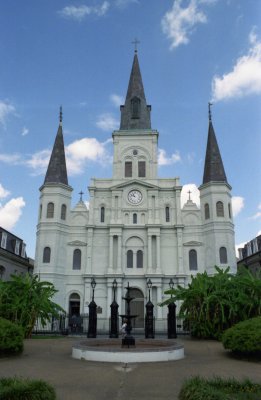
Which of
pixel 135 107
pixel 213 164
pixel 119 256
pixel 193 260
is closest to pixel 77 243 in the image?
pixel 119 256

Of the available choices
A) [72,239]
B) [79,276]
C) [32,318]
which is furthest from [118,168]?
[32,318]

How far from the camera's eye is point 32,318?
2195cm

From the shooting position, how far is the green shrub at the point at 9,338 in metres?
13.9

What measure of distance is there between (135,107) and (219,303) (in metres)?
32.2

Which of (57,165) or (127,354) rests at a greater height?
(57,165)

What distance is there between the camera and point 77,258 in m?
40.1

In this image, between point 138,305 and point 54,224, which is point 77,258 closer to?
point 54,224

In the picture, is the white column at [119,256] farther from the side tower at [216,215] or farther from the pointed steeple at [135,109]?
the pointed steeple at [135,109]

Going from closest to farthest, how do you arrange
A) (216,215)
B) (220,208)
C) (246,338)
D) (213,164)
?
(246,338) → (216,215) → (220,208) → (213,164)

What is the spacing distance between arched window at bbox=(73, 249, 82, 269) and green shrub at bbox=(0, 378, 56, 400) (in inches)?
1284

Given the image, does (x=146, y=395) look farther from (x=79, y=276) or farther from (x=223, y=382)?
(x=79, y=276)

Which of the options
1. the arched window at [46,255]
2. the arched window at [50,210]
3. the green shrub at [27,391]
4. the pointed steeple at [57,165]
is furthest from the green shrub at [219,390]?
the pointed steeple at [57,165]

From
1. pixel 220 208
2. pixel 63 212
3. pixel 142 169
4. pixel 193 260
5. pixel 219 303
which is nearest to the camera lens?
pixel 219 303

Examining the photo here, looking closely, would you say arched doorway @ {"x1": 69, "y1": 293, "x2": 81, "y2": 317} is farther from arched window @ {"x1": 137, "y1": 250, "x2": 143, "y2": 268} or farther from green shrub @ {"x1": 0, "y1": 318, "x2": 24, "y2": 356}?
green shrub @ {"x1": 0, "y1": 318, "x2": 24, "y2": 356}
